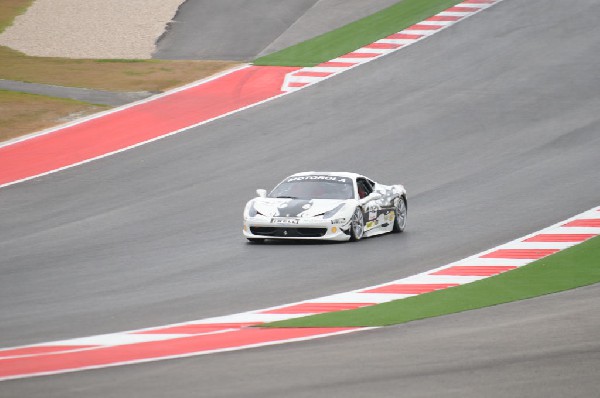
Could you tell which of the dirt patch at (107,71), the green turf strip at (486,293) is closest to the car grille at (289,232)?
the green turf strip at (486,293)

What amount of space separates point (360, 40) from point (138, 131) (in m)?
9.88

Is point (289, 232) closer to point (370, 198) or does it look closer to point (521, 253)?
point (370, 198)

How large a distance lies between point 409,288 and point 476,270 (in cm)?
168

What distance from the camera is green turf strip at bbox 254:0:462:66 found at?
36219 millimetres

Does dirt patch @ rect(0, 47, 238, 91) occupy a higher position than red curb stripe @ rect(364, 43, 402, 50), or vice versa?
red curb stripe @ rect(364, 43, 402, 50)

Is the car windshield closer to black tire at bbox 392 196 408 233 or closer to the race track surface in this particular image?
black tire at bbox 392 196 408 233

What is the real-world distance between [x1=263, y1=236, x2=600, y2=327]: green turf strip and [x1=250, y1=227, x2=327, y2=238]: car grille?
3.80 metres

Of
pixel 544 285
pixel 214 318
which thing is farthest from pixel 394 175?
pixel 214 318

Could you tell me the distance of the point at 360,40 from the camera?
3747 centimetres

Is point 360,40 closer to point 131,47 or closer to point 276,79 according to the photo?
point 276,79

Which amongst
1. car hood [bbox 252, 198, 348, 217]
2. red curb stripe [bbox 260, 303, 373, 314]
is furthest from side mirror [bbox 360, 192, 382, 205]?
red curb stripe [bbox 260, 303, 373, 314]

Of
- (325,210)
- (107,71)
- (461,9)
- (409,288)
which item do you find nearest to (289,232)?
(325,210)

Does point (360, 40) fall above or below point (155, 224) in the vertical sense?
above

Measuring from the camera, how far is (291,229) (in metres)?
19.6
